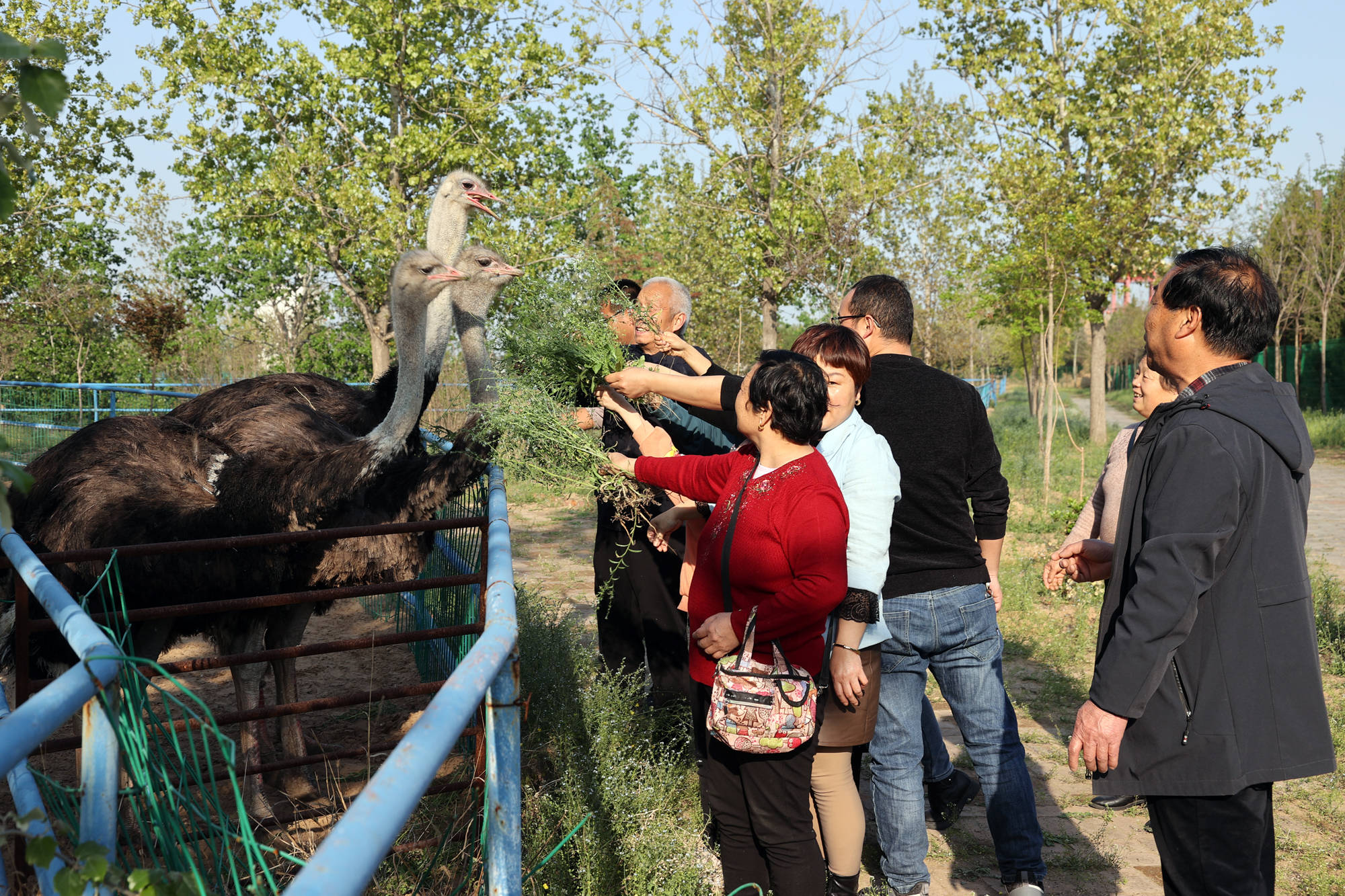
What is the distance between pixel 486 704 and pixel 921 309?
22.4 meters

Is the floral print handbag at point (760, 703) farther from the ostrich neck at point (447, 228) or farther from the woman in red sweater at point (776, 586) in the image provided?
the ostrich neck at point (447, 228)

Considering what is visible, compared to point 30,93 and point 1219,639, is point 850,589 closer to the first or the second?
point 1219,639

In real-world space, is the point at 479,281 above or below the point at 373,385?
above

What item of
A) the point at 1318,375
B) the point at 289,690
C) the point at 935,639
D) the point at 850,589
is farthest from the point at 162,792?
the point at 1318,375

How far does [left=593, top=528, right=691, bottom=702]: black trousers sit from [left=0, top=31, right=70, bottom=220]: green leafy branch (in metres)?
2.95

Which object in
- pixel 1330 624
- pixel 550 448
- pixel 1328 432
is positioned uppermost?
pixel 550 448

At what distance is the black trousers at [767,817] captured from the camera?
2465 mm

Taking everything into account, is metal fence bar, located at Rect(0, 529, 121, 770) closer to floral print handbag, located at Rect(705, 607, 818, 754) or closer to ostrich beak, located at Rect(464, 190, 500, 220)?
floral print handbag, located at Rect(705, 607, 818, 754)

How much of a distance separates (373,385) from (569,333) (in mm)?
2266

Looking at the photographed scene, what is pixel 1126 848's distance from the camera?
359 centimetres

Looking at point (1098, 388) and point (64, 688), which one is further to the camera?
point (1098, 388)

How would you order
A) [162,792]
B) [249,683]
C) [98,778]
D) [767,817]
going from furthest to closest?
[249,683]
[767,817]
[162,792]
[98,778]

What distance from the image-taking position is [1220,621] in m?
2.02

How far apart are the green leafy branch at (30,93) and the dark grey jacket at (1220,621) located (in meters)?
1.92
